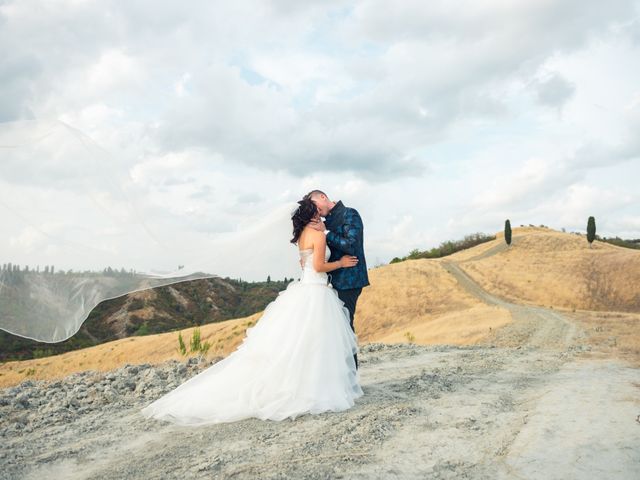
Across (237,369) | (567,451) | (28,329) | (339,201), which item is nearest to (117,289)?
(28,329)

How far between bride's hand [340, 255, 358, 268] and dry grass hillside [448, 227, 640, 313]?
3039 centimetres

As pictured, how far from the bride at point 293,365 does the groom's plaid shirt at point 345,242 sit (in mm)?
169

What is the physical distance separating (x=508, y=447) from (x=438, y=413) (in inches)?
49.8

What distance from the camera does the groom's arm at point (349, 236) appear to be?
651 cm

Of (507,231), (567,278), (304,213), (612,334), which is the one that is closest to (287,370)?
(304,213)

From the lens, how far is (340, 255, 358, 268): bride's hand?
6.50 metres

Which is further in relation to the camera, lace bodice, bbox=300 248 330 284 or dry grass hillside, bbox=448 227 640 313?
dry grass hillside, bbox=448 227 640 313

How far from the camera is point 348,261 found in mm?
6520

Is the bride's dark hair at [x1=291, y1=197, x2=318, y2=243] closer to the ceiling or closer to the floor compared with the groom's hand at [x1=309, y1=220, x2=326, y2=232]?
closer to the ceiling

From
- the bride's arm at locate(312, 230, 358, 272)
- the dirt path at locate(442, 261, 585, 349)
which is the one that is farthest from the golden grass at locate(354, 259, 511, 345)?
the bride's arm at locate(312, 230, 358, 272)

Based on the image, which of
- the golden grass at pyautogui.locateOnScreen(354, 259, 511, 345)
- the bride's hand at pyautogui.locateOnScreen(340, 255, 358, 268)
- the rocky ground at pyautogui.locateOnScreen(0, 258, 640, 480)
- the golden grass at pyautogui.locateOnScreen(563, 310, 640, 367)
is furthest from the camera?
the golden grass at pyautogui.locateOnScreen(354, 259, 511, 345)

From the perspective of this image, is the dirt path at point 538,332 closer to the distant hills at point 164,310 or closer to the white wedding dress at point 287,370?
the white wedding dress at point 287,370

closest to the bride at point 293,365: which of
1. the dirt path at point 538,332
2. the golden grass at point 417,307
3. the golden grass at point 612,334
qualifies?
the golden grass at point 612,334

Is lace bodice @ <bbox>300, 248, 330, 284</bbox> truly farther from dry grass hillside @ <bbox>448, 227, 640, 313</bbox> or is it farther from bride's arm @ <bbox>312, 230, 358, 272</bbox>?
dry grass hillside @ <bbox>448, 227, 640, 313</bbox>
